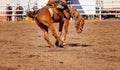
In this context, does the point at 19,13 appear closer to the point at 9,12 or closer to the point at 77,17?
the point at 9,12

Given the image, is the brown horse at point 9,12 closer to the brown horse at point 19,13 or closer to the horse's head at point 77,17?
the brown horse at point 19,13

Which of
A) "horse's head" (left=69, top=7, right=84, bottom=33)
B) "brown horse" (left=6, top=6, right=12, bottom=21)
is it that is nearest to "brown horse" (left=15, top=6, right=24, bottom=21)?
"brown horse" (left=6, top=6, right=12, bottom=21)

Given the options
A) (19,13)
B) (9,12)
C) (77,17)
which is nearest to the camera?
(77,17)

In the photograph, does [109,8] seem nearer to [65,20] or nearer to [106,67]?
[65,20]

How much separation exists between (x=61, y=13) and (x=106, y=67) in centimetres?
427

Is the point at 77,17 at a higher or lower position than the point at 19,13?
higher

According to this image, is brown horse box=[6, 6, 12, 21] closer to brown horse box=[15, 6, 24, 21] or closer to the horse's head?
brown horse box=[15, 6, 24, 21]

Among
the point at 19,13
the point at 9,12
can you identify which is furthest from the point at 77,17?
the point at 9,12

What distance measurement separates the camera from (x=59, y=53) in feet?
37.7

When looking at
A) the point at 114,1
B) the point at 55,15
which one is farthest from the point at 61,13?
the point at 114,1

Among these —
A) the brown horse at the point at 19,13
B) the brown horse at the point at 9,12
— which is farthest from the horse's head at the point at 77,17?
the brown horse at the point at 9,12

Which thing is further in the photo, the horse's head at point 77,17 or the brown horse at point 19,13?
the brown horse at point 19,13

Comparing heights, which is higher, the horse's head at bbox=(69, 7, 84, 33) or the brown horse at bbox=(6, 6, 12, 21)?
the horse's head at bbox=(69, 7, 84, 33)

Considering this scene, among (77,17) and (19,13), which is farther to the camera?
(19,13)
